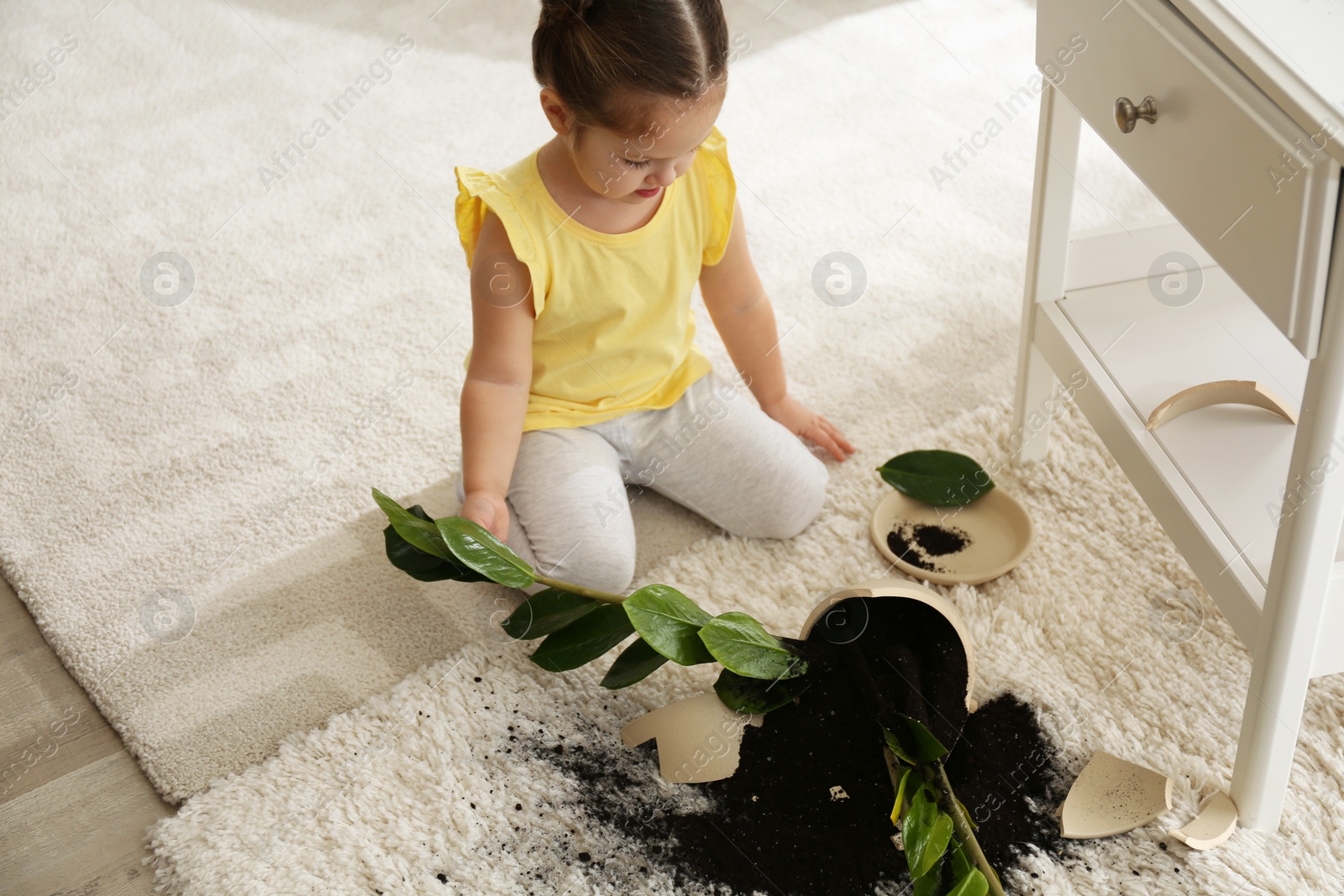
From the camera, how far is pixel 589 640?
904 mm

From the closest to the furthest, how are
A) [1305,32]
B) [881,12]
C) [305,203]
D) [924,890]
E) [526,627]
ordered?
1. [1305,32]
2. [924,890]
3. [526,627]
4. [305,203]
5. [881,12]

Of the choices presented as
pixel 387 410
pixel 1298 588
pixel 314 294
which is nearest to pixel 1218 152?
pixel 1298 588

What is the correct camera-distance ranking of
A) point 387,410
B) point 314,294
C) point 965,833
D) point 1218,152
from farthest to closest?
point 314,294
point 387,410
point 965,833
point 1218,152

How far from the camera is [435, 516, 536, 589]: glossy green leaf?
0.87 meters

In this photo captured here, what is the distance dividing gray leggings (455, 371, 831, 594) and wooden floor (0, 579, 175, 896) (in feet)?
1.20

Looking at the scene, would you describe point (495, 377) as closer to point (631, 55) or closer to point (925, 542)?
point (631, 55)

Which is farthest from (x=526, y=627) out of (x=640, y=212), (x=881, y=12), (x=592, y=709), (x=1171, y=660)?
(x=881, y=12)

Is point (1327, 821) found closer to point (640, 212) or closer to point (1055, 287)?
point (1055, 287)

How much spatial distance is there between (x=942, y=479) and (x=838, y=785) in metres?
0.34

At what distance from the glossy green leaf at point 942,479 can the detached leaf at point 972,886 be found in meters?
0.41

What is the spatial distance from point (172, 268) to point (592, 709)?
2.98 feet

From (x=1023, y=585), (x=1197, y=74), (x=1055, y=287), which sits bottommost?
(x=1023, y=585)

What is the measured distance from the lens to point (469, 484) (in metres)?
0.97

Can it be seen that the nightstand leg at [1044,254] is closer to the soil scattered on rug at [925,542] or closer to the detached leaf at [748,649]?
the soil scattered on rug at [925,542]
